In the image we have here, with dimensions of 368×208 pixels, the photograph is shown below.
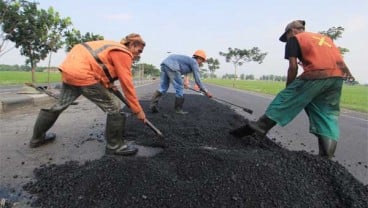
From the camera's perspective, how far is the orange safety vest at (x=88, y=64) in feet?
12.1

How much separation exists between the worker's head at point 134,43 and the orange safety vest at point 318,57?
6.09 feet

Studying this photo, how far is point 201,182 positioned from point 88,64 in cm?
195

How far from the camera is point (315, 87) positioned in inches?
144

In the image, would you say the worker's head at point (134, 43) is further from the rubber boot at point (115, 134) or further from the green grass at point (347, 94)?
the green grass at point (347, 94)

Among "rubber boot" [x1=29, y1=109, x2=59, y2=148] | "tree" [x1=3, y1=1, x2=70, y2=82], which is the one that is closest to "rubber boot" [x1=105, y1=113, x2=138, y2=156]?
"rubber boot" [x1=29, y1=109, x2=59, y2=148]

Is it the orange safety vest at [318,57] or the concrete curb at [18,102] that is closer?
the orange safety vest at [318,57]

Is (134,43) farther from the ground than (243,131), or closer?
farther from the ground

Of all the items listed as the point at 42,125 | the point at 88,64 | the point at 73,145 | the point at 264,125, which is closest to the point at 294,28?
the point at 264,125

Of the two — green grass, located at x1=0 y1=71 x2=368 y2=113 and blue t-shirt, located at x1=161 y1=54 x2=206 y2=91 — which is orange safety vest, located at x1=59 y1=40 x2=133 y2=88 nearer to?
blue t-shirt, located at x1=161 y1=54 x2=206 y2=91

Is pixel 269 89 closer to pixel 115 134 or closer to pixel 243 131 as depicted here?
pixel 243 131

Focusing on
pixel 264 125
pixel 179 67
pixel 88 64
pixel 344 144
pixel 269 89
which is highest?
pixel 179 67

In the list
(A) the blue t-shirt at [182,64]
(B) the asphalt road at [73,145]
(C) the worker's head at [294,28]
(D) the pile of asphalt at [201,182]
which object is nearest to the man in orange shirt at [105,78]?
(B) the asphalt road at [73,145]

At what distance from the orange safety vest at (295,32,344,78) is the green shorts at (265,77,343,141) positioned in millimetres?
102

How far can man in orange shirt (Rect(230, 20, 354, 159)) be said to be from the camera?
366 cm
